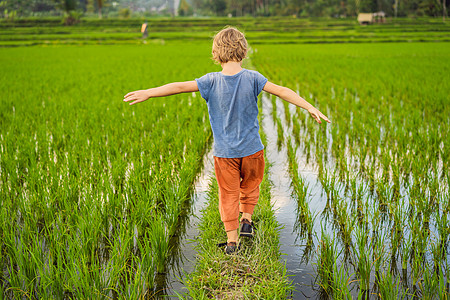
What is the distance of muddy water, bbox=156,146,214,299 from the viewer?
1848 millimetres

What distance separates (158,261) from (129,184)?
2.85 ft

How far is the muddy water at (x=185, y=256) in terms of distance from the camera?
6.06 ft

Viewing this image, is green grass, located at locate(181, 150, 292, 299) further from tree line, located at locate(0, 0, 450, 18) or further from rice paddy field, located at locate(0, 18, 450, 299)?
tree line, located at locate(0, 0, 450, 18)

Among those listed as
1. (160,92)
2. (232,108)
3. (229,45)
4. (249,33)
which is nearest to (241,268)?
(232,108)

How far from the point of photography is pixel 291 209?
107 inches

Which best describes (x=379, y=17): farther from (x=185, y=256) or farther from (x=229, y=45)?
(x=185, y=256)

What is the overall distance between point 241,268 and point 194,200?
107 centimetres

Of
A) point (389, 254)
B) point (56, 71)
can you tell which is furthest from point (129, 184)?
point (56, 71)

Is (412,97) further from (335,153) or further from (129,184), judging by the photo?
(129,184)

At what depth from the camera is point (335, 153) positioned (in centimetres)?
385

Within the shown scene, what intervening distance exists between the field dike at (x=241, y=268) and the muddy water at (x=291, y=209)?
0.06 meters

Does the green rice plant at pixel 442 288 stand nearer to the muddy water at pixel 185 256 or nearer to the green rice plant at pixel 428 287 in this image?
the green rice plant at pixel 428 287

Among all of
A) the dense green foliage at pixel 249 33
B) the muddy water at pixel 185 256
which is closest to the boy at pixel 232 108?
the muddy water at pixel 185 256

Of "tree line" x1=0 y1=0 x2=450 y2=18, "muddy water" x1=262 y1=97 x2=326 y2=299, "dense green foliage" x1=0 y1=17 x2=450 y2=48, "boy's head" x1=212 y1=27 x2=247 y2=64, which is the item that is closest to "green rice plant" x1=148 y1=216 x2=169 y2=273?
"muddy water" x1=262 y1=97 x2=326 y2=299
